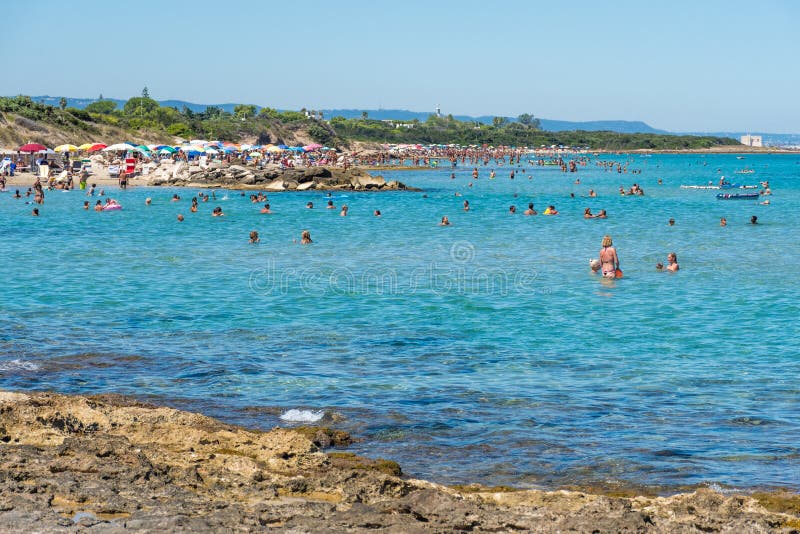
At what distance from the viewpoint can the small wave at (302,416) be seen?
521 inches

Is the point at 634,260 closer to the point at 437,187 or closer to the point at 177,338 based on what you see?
the point at 177,338

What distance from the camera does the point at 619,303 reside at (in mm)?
24047

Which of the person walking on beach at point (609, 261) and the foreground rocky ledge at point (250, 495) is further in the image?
the person walking on beach at point (609, 261)

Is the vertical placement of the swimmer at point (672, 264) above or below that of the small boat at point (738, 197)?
below

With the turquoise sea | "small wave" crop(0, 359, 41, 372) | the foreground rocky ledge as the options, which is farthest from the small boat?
the foreground rocky ledge

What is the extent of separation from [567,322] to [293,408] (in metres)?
9.24

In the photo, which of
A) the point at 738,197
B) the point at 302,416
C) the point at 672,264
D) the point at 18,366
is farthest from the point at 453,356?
the point at 738,197

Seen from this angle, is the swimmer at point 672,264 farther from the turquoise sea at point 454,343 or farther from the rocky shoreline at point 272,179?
the rocky shoreline at point 272,179

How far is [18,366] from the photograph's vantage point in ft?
54.0

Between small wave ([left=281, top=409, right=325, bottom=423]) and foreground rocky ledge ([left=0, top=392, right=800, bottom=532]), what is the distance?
4.94ft

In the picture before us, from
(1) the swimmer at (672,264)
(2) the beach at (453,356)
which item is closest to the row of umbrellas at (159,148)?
(2) the beach at (453,356)

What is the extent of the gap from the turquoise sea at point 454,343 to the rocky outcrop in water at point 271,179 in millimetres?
32389

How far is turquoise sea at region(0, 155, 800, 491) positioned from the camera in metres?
12.3

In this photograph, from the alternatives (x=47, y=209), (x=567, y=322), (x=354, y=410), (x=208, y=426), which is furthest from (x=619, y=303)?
(x=47, y=209)
